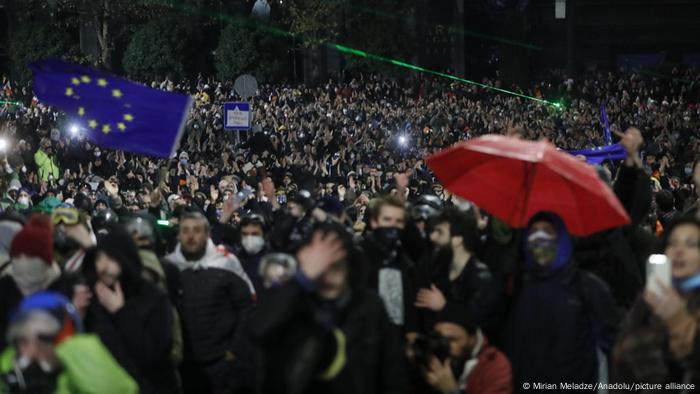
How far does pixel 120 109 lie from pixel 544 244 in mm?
4121

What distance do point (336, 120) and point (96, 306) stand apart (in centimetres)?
2275

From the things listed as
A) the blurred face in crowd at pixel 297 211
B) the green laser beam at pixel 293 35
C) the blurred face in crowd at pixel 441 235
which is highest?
the green laser beam at pixel 293 35

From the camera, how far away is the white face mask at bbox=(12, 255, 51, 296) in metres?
6.41

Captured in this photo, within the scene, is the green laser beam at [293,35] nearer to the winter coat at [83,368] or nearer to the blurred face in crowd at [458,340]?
the blurred face in crowd at [458,340]

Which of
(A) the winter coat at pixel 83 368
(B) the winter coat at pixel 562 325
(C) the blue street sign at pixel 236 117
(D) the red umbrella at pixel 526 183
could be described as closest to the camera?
(A) the winter coat at pixel 83 368

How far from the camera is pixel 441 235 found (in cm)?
702

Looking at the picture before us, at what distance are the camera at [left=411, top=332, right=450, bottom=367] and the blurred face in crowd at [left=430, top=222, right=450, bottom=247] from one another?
1063mm

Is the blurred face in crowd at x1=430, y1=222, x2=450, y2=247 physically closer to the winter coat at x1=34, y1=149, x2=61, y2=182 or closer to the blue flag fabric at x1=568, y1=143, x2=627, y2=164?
the blue flag fabric at x1=568, y1=143, x2=627, y2=164

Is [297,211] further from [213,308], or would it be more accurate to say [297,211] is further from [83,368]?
[83,368]

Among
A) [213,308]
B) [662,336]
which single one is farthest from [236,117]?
[662,336]

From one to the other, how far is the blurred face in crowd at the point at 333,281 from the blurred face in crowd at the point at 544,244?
156cm

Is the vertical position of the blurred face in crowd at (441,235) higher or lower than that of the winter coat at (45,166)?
higher

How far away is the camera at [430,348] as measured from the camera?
586 centimetres
